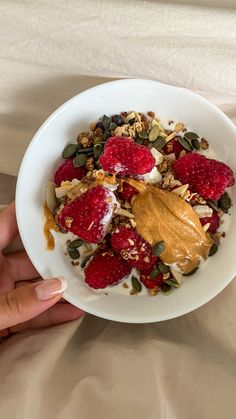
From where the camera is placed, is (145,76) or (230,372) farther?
(145,76)

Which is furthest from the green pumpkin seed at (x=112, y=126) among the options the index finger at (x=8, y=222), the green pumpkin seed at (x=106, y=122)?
the index finger at (x=8, y=222)

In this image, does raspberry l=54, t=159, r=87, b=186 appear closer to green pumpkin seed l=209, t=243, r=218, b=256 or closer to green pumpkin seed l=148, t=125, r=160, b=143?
green pumpkin seed l=148, t=125, r=160, b=143

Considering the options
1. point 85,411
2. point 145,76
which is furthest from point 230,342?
point 145,76

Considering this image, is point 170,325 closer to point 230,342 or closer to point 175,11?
point 230,342

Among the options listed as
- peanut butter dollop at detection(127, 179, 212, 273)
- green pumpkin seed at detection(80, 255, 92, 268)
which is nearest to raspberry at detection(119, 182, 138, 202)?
peanut butter dollop at detection(127, 179, 212, 273)

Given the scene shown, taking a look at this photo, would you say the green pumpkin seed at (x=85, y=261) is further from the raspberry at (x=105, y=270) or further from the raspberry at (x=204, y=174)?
the raspberry at (x=204, y=174)

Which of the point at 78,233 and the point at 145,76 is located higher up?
the point at 145,76

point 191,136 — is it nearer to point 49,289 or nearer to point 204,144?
point 204,144

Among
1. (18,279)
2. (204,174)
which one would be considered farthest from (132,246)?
(18,279)
